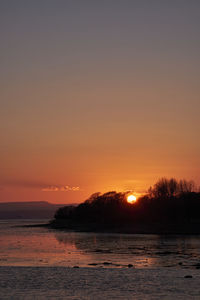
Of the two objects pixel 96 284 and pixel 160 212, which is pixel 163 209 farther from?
pixel 96 284

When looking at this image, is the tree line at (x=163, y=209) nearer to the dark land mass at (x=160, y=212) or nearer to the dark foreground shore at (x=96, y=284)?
the dark land mass at (x=160, y=212)

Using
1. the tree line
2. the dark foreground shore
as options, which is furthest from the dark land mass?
the dark foreground shore

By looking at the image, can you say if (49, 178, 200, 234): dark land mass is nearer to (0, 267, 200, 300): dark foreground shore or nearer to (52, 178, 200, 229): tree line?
(52, 178, 200, 229): tree line

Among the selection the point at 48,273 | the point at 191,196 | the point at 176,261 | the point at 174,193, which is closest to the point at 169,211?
the point at 191,196

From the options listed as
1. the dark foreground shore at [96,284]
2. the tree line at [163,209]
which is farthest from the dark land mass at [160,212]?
the dark foreground shore at [96,284]

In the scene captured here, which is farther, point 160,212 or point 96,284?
point 160,212

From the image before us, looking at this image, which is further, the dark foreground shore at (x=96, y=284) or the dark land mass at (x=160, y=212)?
the dark land mass at (x=160, y=212)

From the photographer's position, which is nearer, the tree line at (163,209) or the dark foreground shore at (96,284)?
the dark foreground shore at (96,284)

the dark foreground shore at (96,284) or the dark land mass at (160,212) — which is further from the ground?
the dark land mass at (160,212)

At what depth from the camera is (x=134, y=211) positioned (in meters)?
185

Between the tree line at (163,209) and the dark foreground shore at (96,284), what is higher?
the tree line at (163,209)

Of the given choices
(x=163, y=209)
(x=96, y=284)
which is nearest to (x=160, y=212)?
(x=163, y=209)

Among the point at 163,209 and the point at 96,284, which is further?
the point at 163,209

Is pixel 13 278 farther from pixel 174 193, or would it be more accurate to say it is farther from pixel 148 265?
pixel 174 193
